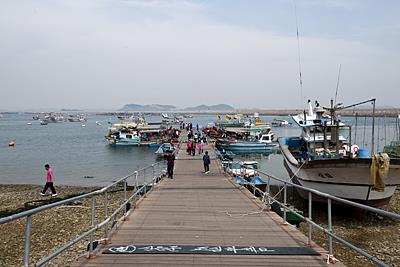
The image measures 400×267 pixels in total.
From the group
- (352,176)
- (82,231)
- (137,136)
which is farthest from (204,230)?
(137,136)

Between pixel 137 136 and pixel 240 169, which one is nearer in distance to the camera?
pixel 240 169

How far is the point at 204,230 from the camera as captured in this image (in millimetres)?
8031

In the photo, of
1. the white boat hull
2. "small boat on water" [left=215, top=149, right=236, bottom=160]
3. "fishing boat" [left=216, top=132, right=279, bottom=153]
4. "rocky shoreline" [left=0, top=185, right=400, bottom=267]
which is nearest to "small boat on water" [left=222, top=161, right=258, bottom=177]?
"small boat on water" [left=215, top=149, right=236, bottom=160]

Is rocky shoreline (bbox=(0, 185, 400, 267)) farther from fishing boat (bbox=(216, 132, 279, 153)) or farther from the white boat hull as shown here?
fishing boat (bbox=(216, 132, 279, 153))

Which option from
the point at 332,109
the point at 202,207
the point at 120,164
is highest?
the point at 332,109

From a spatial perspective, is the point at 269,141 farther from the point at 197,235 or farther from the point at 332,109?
the point at 197,235

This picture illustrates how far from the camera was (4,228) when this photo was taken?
49.0ft

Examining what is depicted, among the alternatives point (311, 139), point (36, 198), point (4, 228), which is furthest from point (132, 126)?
point (4, 228)

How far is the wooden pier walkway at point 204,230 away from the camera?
235 inches

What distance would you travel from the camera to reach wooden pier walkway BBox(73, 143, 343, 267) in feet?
19.6

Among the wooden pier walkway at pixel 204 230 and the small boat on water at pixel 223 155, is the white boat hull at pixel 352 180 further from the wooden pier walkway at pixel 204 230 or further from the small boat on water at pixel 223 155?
the small boat on water at pixel 223 155

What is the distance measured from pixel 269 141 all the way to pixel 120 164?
68.6 feet

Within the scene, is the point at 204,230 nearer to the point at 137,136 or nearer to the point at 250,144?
the point at 250,144

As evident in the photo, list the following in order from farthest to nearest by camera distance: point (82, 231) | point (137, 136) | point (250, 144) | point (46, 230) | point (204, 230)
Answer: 1. point (137, 136)
2. point (250, 144)
3. point (46, 230)
4. point (82, 231)
5. point (204, 230)
